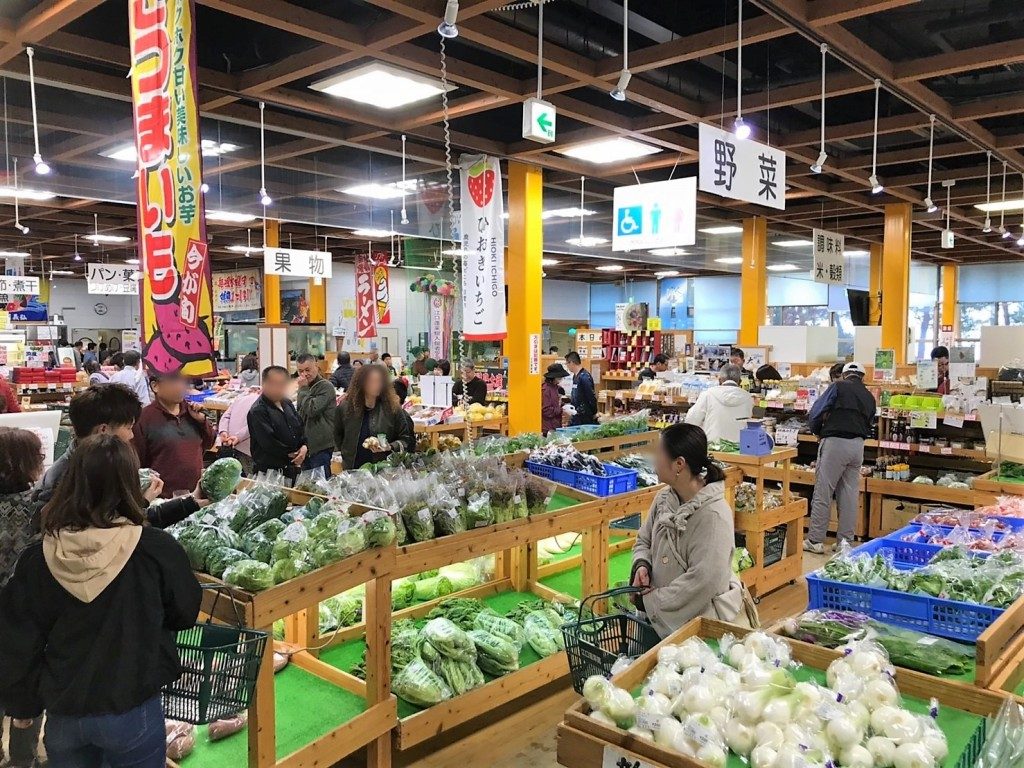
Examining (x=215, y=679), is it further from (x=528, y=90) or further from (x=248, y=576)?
(x=528, y=90)

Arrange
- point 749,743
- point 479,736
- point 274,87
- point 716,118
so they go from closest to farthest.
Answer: point 749,743, point 479,736, point 274,87, point 716,118

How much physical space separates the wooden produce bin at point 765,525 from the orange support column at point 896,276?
23.9 feet

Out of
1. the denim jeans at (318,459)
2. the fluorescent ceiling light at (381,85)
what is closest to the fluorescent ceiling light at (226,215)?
the fluorescent ceiling light at (381,85)

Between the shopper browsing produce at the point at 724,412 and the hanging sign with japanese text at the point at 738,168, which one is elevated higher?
the hanging sign with japanese text at the point at 738,168

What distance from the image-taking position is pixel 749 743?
6.37 feet

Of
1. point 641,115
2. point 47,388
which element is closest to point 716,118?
point 641,115

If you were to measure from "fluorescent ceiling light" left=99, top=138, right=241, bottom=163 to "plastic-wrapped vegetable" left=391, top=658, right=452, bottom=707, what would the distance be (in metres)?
7.31

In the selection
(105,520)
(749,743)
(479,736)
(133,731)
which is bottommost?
(479,736)

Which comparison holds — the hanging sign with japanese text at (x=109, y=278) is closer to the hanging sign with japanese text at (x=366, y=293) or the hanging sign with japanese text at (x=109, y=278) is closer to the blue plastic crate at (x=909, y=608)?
the hanging sign with japanese text at (x=366, y=293)

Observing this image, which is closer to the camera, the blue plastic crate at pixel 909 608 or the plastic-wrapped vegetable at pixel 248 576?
the blue plastic crate at pixel 909 608

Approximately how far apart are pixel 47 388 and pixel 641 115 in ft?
31.6

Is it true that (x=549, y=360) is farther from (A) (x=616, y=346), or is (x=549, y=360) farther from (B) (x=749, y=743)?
(B) (x=749, y=743)

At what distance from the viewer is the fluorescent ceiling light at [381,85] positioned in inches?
243

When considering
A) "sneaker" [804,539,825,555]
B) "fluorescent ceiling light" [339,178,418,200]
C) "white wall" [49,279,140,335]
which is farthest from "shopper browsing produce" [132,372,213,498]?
"white wall" [49,279,140,335]
